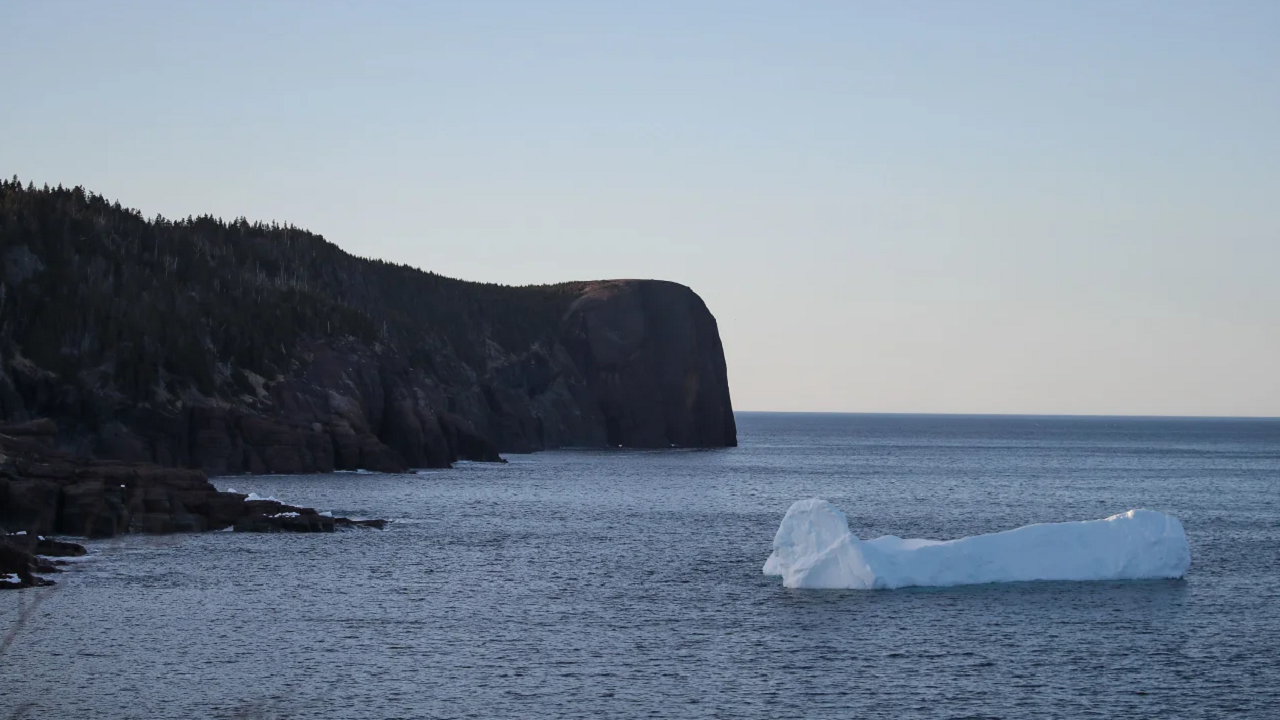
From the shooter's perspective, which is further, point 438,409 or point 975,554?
point 438,409

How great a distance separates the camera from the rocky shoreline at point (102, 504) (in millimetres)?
50719

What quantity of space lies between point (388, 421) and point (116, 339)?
27014mm

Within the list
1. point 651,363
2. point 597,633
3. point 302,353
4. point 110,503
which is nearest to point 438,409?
point 302,353

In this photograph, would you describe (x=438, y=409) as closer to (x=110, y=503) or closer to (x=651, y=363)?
(x=651, y=363)

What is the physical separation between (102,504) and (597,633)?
27.3 m

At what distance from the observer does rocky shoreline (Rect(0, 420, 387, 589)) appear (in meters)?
50.7

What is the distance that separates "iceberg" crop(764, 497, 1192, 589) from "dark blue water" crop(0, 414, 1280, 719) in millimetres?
926

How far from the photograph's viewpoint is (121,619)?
35438 millimetres

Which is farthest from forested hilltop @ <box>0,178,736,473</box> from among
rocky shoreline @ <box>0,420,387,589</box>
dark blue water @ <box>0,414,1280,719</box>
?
dark blue water @ <box>0,414,1280,719</box>

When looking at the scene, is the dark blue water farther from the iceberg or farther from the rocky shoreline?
the rocky shoreline

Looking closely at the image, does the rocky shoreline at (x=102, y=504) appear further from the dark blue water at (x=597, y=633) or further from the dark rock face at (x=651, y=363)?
the dark rock face at (x=651, y=363)

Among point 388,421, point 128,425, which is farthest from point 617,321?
point 128,425

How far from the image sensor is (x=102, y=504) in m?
52.6

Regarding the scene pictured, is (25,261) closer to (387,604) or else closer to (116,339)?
(116,339)
